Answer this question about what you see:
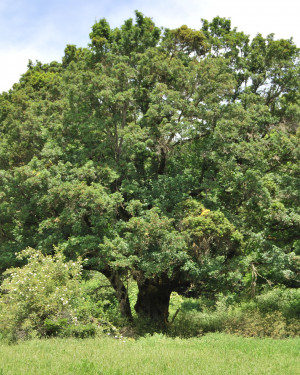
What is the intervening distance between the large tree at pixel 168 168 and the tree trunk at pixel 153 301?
59 mm

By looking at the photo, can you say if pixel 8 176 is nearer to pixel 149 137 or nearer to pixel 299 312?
pixel 149 137

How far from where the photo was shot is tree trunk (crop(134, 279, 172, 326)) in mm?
17938

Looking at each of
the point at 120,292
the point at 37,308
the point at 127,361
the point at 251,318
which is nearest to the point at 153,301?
the point at 120,292

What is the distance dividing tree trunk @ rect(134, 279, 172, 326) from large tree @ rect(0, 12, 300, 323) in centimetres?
6

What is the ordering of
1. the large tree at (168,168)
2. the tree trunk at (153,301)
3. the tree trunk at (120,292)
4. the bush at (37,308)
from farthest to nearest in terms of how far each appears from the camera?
the tree trunk at (153,301), the tree trunk at (120,292), the large tree at (168,168), the bush at (37,308)

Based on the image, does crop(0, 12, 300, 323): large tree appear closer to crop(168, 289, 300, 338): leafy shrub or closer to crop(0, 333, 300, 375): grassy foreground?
crop(168, 289, 300, 338): leafy shrub

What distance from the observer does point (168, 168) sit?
62.1 feet

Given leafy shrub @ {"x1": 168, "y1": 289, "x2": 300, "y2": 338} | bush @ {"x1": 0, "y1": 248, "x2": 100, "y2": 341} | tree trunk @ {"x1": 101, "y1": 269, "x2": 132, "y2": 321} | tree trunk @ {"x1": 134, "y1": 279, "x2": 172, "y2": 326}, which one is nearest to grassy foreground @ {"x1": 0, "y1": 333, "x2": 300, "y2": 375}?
bush @ {"x1": 0, "y1": 248, "x2": 100, "y2": 341}

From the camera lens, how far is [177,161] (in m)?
18.7

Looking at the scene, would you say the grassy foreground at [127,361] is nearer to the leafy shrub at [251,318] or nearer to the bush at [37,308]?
the bush at [37,308]

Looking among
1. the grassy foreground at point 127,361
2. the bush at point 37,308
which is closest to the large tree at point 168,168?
the bush at point 37,308

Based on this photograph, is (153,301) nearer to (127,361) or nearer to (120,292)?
(120,292)

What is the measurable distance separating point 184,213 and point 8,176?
28.2ft

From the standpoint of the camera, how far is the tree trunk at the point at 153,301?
58.9ft
